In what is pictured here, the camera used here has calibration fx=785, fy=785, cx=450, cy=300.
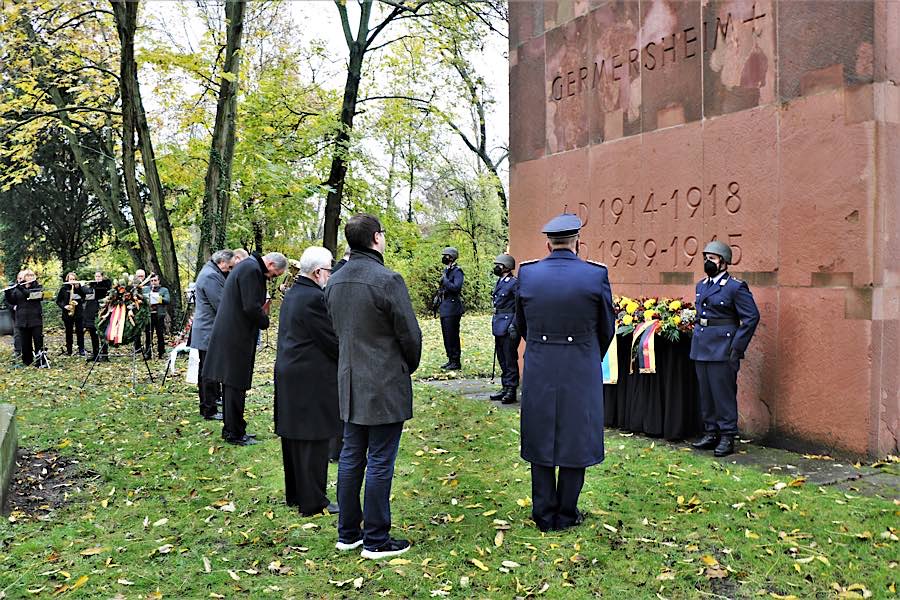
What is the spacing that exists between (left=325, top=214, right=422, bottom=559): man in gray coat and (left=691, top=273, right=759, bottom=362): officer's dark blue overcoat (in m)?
3.33

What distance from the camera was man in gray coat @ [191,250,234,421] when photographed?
30.2 ft

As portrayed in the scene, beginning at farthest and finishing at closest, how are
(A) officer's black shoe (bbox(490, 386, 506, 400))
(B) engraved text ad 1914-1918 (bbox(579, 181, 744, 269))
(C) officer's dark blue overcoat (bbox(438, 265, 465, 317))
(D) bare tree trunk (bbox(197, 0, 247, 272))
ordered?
(D) bare tree trunk (bbox(197, 0, 247, 272)) → (C) officer's dark blue overcoat (bbox(438, 265, 465, 317)) → (A) officer's black shoe (bbox(490, 386, 506, 400)) → (B) engraved text ad 1914-1918 (bbox(579, 181, 744, 269))

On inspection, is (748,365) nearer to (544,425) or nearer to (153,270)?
(544,425)

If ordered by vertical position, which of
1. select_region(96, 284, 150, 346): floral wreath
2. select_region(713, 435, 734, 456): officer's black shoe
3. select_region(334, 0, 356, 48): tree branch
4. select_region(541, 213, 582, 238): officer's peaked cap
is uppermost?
select_region(334, 0, 356, 48): tree branch

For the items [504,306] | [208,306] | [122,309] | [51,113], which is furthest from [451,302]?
[51,113]

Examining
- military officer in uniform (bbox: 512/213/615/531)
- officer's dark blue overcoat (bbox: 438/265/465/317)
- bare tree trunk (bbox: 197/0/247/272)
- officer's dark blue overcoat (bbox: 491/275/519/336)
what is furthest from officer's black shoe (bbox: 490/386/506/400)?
bare tree trunk (bbox: 197/0/247/272)

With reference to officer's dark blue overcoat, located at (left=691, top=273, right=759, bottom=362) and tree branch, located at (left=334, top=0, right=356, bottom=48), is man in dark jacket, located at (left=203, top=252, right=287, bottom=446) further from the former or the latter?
tree branch, located at (left=334, top=0, right=356, bottom=48)

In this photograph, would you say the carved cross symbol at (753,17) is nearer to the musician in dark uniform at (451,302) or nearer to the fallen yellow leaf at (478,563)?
the fallen yellow leaf at (478,563)

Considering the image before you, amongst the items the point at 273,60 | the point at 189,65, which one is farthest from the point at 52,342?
the point at 273,60

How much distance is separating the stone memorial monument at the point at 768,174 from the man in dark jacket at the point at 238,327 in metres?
4.23

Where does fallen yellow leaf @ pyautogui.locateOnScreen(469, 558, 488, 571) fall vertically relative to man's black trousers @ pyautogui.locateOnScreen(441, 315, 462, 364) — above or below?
below

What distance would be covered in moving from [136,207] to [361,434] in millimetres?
14926

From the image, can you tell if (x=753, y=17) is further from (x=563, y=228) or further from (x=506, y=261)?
(x=506, y=261)

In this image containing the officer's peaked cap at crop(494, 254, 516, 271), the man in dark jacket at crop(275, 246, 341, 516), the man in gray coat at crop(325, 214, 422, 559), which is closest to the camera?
the man in gray coat at crop(325, 214, 422, 559)
